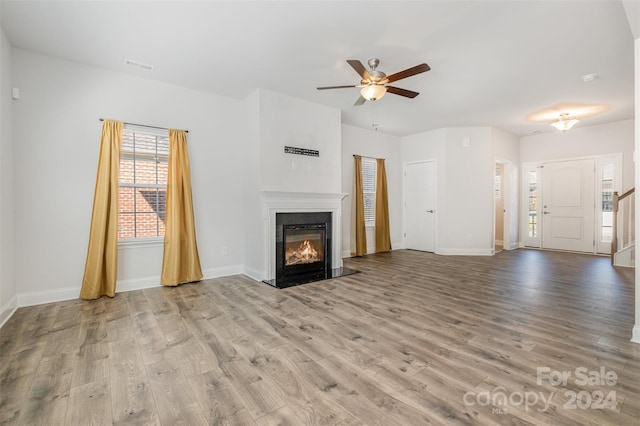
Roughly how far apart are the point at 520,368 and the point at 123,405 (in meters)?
2.60

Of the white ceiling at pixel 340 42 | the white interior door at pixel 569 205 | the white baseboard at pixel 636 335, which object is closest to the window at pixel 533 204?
the white interior door at pixel 569 205

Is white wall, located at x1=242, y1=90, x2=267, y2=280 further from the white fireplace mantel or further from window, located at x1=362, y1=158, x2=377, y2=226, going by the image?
window, located at x1=362, y1=158, x2=377, y2=226

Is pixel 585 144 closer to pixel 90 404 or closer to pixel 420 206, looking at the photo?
pixel 420 206

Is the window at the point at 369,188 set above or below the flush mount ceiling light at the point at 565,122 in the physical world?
below

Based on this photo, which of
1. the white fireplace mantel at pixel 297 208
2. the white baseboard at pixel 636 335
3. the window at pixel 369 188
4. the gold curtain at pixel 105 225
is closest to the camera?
the white baseboard at pixel 636 335

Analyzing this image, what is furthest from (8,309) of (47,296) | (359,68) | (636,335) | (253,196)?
(636,335)

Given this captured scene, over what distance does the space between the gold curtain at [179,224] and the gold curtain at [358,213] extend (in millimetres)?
3412

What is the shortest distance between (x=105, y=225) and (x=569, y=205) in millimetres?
9556

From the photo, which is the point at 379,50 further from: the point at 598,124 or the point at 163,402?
the point at 598,124

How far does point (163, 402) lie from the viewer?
166 centimetres

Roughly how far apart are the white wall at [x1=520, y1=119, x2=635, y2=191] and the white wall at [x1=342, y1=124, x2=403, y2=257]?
3539 mm

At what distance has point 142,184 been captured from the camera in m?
4.02

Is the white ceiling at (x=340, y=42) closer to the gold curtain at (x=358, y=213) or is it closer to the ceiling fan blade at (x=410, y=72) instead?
the ceiling fan blade at (x=410, y=72)

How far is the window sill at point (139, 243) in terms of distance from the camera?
384cm
